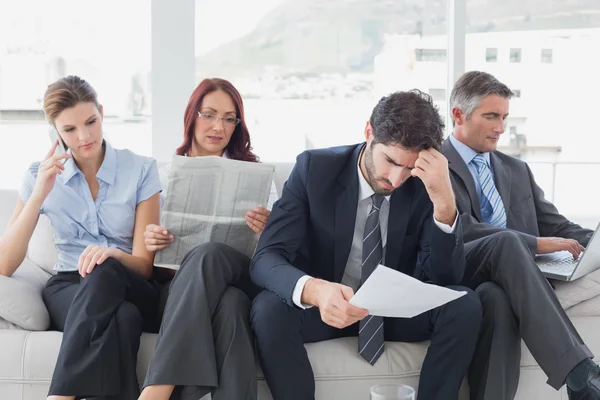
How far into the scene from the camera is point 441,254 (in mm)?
2242

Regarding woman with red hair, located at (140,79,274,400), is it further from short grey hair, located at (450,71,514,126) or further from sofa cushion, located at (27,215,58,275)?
short grey hair, located at (450,71,514,126)

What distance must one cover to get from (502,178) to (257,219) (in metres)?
1.03

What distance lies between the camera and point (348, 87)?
4.43 meters

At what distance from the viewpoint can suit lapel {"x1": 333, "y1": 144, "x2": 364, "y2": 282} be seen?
91.7 inches

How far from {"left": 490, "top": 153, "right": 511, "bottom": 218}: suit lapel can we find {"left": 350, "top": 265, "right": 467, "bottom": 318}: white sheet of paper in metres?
1.13

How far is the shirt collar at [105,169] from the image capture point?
2.61 m

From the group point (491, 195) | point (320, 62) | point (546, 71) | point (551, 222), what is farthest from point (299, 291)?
point (546, 71)

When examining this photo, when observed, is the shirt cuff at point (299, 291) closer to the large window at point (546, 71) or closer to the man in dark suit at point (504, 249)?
the man in dark suit at point (504, 249)

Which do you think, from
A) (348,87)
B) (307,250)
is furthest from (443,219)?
(348,87)

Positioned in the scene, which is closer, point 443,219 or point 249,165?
point 443,219

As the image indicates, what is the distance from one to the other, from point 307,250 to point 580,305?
2.95 feet

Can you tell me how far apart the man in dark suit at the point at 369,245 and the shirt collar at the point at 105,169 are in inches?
25.9

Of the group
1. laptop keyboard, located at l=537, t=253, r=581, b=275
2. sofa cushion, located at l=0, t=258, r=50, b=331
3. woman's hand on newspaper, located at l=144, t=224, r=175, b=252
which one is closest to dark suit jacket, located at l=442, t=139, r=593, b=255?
laptop keyboard, located at l=537, t=253, r=581, b=275

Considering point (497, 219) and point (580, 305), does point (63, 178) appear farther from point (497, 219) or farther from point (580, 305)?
point (580, 305)
